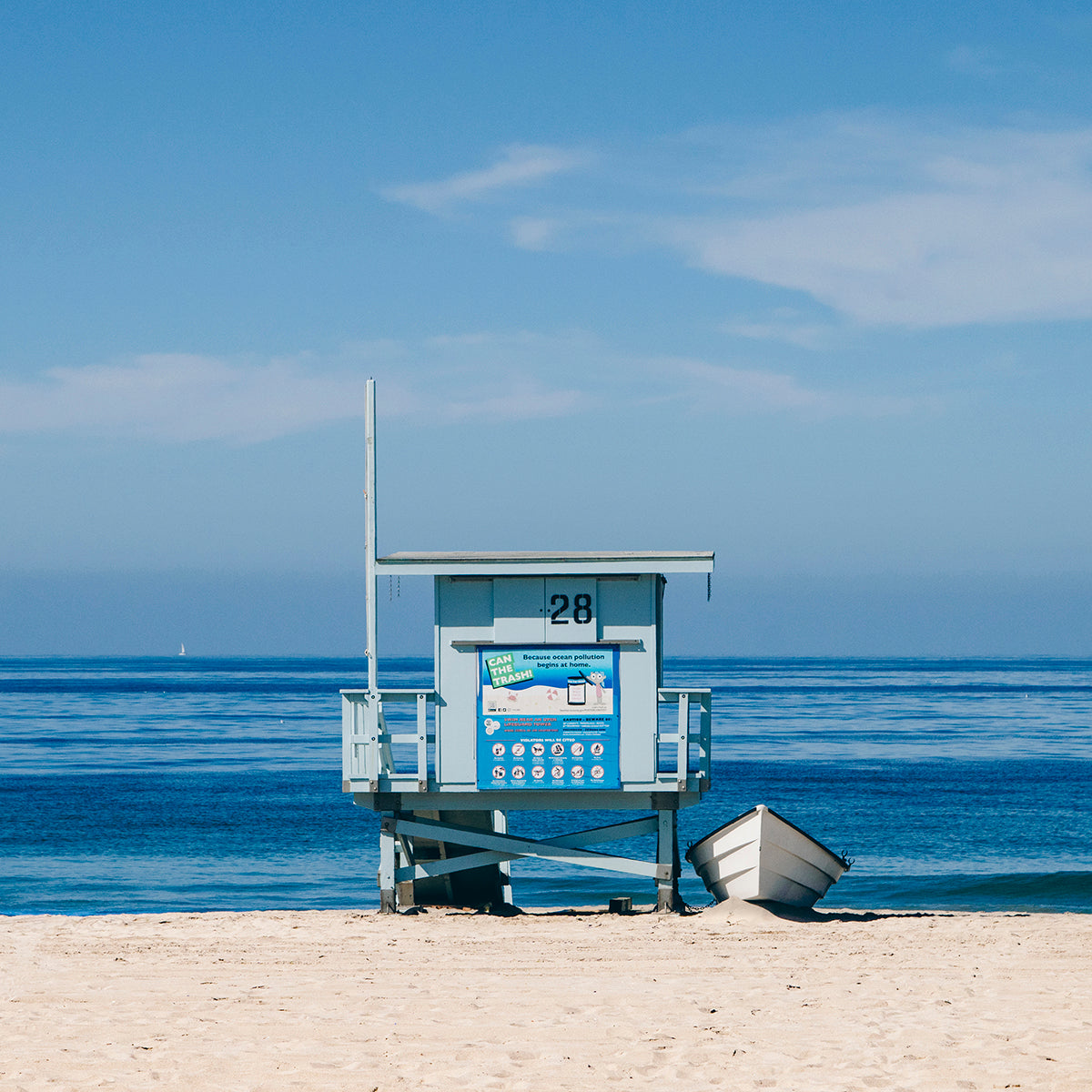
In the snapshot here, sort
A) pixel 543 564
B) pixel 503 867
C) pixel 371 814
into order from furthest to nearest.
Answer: pixel 371 814
pixel 503 867
pixel 543 564

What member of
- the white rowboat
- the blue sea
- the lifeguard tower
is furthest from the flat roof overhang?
the blue sea

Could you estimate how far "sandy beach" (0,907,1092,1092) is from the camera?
877 centimetres

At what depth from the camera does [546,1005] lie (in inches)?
428

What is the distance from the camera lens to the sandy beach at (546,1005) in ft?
28.8

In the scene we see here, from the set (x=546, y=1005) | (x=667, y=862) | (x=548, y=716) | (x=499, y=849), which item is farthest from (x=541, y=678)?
(x=546, y=1005)

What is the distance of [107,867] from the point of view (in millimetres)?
29547

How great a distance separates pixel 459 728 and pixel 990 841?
70.8 ft

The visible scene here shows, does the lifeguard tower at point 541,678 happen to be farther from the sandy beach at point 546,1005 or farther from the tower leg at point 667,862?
the sandy beach at point 546,1005

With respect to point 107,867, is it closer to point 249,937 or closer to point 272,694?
point 249,937

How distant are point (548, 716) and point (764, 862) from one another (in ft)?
10.5

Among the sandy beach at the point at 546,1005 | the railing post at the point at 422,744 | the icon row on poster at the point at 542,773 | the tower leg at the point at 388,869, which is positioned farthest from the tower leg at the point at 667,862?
the tower leg at the point at 388,869

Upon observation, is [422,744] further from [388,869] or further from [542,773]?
[388,869]

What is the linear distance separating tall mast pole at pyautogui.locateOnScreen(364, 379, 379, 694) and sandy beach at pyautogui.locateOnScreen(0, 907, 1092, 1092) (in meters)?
3.21

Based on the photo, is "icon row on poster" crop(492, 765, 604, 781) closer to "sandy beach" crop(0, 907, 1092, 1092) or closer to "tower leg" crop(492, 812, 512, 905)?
"sandy beach" crop(0, 907, 1092, 1092)
